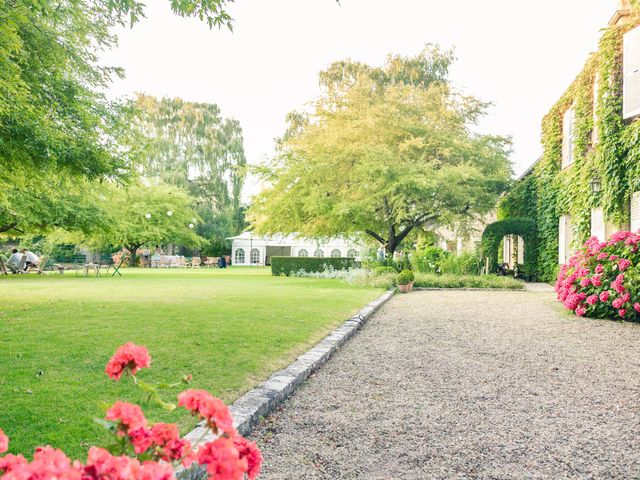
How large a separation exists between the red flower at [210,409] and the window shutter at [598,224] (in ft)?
41.0

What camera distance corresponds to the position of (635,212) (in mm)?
10672

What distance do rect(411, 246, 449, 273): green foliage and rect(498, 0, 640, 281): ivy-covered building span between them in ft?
6.53

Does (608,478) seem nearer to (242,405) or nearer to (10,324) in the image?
(242,405)

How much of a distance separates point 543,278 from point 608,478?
1700cm

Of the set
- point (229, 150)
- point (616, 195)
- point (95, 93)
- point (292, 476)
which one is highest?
point (229, 150)

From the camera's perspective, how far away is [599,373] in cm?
480

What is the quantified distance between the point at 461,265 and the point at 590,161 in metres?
6.26

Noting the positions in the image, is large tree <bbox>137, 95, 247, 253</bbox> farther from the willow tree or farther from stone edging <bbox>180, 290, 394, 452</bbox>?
stone edging <bbox>180, 290, 394, 452</bbox>

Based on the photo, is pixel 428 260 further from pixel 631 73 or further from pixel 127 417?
pixel 127 417

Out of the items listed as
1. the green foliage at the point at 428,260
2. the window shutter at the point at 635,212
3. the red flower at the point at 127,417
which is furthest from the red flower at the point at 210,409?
the green foliage at the point at 428,260

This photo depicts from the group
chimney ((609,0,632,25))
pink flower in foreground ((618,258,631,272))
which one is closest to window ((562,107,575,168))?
chimney ((609,0,632,25))

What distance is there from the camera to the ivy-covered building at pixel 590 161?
10.6 metres

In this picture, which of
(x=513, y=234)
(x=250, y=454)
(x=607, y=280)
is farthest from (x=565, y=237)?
(x=250, y=454)

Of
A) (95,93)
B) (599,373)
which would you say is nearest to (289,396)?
(599,373)
